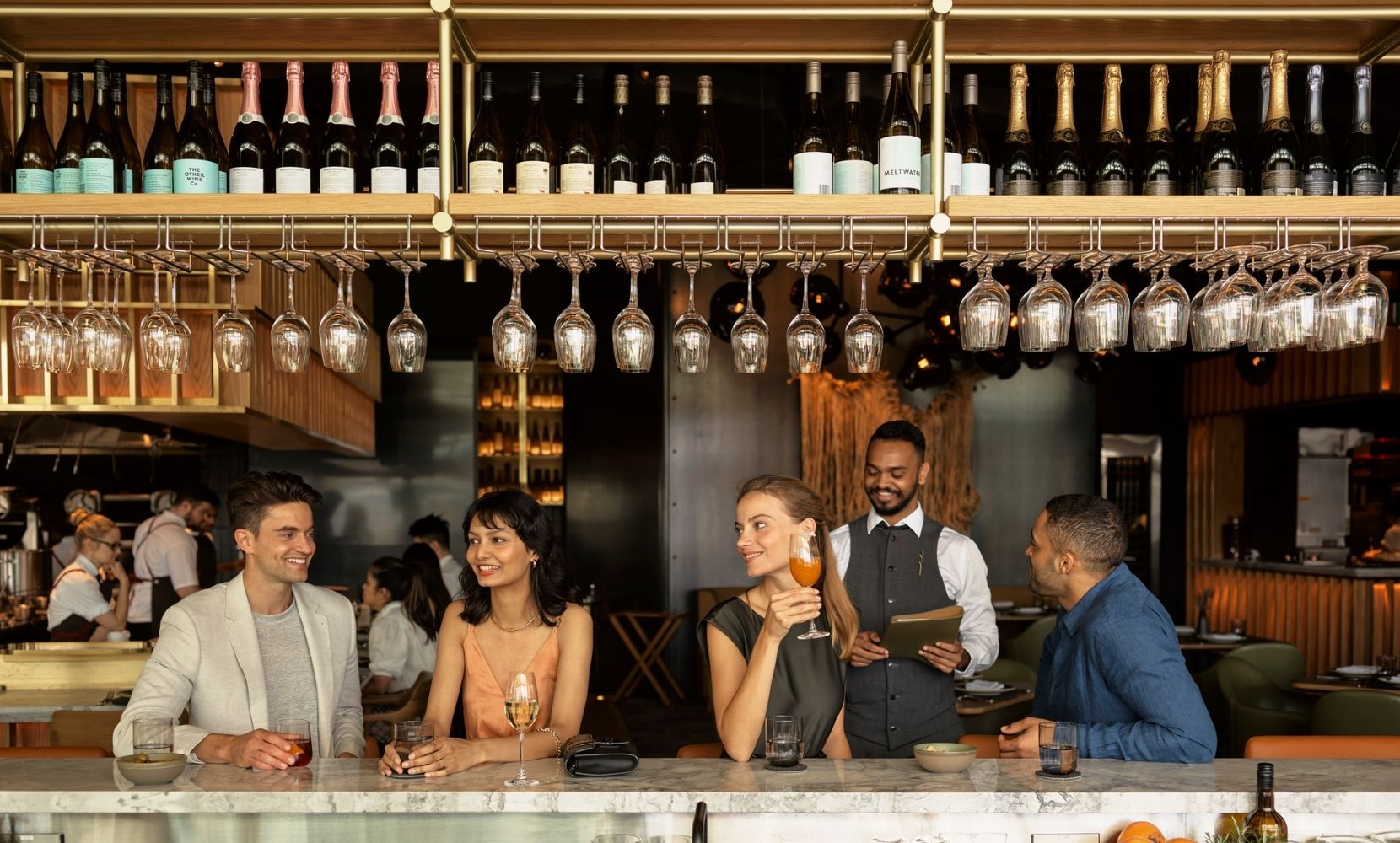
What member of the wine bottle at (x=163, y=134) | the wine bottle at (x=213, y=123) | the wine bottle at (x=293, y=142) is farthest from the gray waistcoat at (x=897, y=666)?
the wine bottle at (x=163, y=134)

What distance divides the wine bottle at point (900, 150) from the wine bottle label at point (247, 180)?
1.39 m

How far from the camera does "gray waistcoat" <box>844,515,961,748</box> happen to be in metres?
3.67

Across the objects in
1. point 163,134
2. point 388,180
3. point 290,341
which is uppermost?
point 163,134

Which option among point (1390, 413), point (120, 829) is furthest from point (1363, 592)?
point (120, 829)

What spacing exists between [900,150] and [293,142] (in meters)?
1.51

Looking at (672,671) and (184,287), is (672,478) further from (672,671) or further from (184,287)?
(184,287)

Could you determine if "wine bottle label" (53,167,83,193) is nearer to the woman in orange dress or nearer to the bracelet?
the woman in orange dress

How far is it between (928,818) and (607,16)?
185cm

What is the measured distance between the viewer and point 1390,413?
39.0 ft

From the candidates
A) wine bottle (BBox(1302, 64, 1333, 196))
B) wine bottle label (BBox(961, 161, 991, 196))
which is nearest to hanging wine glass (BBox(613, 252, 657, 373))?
wine bottle label (BBox(961, 161, 991, 196))

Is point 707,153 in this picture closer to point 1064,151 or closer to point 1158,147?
point 1064,151

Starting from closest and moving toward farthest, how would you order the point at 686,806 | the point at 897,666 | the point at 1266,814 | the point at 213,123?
the point at 1266,814 → the point at 686,806 → the point at 213,123 → the point at 897,666

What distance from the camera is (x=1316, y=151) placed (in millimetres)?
2988

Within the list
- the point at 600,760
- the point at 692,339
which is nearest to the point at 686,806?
the point at 600,760
